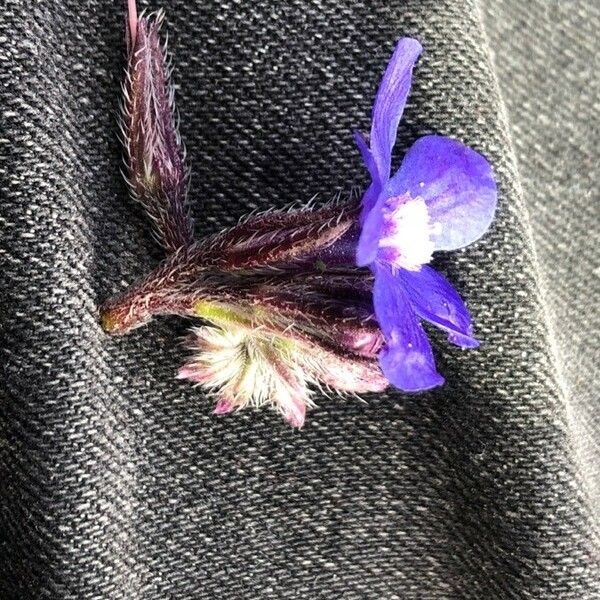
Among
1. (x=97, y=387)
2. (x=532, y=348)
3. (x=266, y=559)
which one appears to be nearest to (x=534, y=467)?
(x=532, y=348)

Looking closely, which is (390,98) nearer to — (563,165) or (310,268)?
(310,268)

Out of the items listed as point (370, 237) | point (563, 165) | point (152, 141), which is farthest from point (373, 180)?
point (563, 165)

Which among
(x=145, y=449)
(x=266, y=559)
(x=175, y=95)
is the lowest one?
(x=266, y=559)

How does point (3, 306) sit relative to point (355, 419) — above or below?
above

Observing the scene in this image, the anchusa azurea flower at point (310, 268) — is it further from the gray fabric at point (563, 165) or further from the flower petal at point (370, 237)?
the gray fabric at point (563, 165)

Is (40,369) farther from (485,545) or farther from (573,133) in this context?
(573,133)

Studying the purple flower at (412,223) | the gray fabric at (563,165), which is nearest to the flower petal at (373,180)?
the purple flower at (412,223)

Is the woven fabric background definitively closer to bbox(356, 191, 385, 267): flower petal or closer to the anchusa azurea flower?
the anchusa azurea flower
